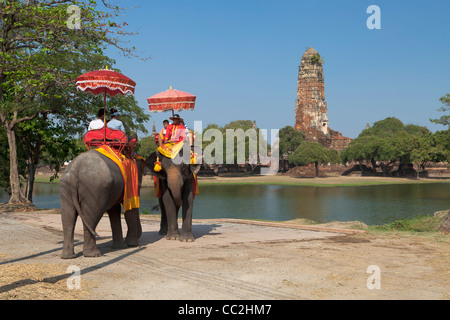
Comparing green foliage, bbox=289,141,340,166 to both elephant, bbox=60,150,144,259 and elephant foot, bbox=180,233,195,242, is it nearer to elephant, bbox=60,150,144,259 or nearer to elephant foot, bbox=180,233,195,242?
elephant foot, bbox=180,233,195,242

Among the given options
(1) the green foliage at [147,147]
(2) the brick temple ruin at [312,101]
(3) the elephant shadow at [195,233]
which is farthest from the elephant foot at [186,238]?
(2) the brick temple ruin at [312,101]

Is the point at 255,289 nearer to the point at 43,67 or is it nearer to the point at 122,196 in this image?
the point at 122,196

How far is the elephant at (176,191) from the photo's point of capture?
1012cm

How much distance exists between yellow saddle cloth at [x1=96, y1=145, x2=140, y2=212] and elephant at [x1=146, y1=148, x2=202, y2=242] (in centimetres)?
95

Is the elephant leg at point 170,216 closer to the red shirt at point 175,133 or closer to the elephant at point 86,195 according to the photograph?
the red shirt at point 175,133

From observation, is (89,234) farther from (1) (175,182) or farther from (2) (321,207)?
(2) (321,207)

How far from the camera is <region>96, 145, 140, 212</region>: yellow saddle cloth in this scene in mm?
8742

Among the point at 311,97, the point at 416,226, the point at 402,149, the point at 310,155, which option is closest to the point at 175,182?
the point at 416,226

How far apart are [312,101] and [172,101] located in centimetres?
9601

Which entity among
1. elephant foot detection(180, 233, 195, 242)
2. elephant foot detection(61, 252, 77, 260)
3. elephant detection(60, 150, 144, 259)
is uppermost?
elephant detection(60, 150, 144, 259)

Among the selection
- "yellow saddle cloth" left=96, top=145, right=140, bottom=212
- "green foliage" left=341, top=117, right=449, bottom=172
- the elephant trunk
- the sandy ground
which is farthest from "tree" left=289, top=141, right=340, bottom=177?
"yellow saddle cloth" left=96, top=145, right=140, bottom=212

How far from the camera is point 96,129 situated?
903 cm

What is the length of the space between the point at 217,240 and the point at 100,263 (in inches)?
136
